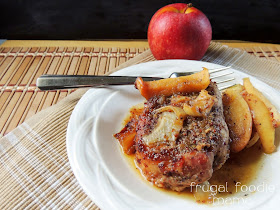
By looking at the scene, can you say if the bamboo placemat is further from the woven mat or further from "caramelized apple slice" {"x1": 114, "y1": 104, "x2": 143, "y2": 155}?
"caramelized apple slice" {"x1": 114, "y1": 104, "x2": 143, "y2": 155}

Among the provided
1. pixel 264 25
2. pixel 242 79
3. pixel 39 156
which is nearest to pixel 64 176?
pixel 39 156

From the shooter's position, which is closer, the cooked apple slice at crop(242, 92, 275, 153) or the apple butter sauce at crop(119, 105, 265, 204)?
the apple butter sauce at crop(119, 105, 265, 204)

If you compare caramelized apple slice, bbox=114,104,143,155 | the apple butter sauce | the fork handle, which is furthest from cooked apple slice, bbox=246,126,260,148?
the fork handle

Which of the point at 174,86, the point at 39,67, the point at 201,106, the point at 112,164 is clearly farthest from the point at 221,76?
the point at 39,67

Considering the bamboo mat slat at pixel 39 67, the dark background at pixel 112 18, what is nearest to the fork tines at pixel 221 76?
the bamboo mat slat at pixel 39 67

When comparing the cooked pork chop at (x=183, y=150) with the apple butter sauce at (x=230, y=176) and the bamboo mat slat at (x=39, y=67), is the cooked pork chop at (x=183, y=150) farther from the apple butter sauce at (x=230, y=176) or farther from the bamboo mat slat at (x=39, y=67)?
the bamboo mat slat at (x=39, y=67)
